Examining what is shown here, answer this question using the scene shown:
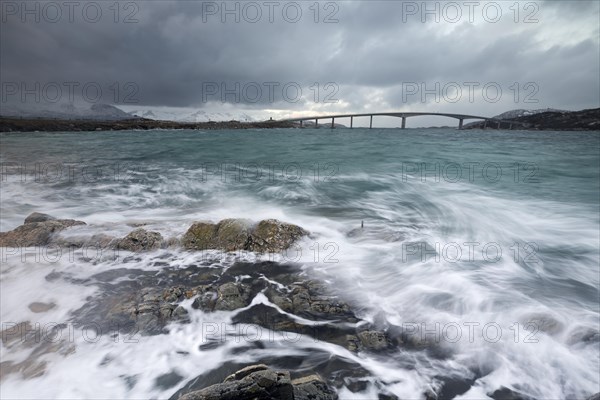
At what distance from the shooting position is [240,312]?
5258mm

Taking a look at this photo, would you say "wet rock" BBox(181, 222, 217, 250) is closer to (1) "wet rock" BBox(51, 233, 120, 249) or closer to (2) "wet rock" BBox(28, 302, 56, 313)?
(1) "wet rock" BBox(51, 233, 120, 249)

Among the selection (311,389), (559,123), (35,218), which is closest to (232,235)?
(311,389)

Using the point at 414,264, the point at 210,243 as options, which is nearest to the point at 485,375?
the point at 414,264

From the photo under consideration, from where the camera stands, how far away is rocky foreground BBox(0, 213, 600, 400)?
151 inches

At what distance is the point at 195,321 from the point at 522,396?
4797 mm

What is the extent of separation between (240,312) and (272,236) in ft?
8.35

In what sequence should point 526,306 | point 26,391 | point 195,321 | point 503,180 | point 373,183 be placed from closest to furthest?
point 26,391, point 195,321, point 526,306, point 373,183, point 503,180

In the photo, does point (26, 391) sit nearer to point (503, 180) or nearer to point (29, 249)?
point (29, 249)

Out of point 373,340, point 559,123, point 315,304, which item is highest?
point 559,123

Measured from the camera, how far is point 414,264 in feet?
23.9

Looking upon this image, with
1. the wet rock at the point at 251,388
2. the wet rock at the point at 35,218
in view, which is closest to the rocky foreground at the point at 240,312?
the wet rock at the point at 251,388

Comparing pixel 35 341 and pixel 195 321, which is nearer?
pixel 35 341

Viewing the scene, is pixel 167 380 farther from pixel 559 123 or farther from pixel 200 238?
pixel 559 123

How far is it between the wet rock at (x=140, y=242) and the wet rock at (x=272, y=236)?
7.83 ft
